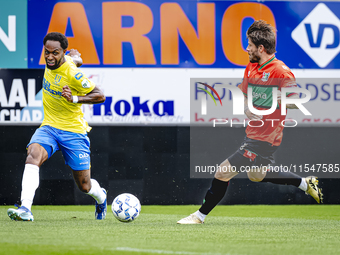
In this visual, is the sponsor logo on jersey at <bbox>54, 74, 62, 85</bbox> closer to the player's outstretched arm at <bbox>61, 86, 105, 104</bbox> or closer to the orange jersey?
the player's outstretched arm at <bbox>61, 86, 105, 104</bbox>

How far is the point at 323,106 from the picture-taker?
11.2m

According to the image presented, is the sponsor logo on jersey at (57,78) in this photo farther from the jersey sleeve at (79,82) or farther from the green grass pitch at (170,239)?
the green grass pitch at (170,239)

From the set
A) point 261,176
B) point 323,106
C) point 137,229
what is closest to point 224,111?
point 323,106

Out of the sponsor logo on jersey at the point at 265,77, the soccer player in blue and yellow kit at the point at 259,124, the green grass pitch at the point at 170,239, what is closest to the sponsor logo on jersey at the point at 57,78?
the green grass pitch at the point at 170,239

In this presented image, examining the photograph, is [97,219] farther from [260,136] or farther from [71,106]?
[260,136]

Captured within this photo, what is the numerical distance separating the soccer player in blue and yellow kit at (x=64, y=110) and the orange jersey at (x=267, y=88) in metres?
1.70

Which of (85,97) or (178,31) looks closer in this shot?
(85,97)

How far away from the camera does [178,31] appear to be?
11336 mm

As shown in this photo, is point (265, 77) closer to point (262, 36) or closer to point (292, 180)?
point (262, 36)

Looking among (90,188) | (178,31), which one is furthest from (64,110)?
(178,31)

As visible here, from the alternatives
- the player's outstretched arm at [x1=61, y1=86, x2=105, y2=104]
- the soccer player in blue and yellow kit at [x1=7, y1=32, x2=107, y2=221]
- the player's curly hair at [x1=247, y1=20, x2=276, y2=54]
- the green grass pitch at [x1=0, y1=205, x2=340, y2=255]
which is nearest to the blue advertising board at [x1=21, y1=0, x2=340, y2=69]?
the soccer player in blue and yellow kit at [x1=7, y1=32, x2=107, y2=221]

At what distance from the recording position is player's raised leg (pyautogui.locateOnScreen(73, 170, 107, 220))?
22.1 feet

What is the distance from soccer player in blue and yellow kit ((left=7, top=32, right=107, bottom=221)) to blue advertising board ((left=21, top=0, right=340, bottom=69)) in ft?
14.7

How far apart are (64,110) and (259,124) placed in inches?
85.6
